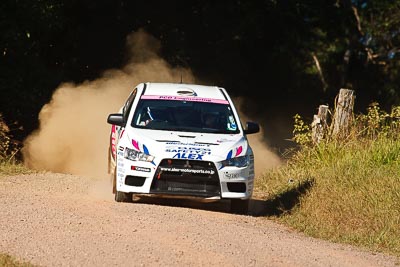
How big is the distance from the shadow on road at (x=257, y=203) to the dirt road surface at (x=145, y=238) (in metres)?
0.56

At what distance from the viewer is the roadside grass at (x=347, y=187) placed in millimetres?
13459

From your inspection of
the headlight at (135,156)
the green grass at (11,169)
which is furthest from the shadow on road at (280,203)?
the green grass at (11,169)

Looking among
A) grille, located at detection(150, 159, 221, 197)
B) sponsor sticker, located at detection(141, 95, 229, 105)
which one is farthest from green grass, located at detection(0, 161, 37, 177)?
grille, located at detection(150, 159, 221, 197)

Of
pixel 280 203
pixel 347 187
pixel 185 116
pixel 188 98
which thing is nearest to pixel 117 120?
pixel 185 116

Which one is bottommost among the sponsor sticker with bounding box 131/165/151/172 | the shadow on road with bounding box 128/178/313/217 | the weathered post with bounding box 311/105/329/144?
the shadow on road with bounding box 128/178/313/217

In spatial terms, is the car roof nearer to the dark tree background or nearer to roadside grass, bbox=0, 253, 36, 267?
roadside grass, bbox=0, 253, 36, 267

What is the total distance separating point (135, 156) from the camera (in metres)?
13.8

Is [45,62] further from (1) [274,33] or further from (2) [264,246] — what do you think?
(2) [264,246]

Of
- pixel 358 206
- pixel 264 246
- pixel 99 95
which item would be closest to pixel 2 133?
pixel 99 95

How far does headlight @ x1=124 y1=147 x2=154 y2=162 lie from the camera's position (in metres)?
13.7

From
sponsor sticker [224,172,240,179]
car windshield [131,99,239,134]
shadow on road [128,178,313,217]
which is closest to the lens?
sponsor sticker [224,172,240,179]

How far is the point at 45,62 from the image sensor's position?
29422 mm

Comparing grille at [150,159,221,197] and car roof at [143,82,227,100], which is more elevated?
car roof at [143,82,227,100]

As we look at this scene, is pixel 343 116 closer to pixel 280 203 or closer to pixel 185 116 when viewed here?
pixel 280 203
